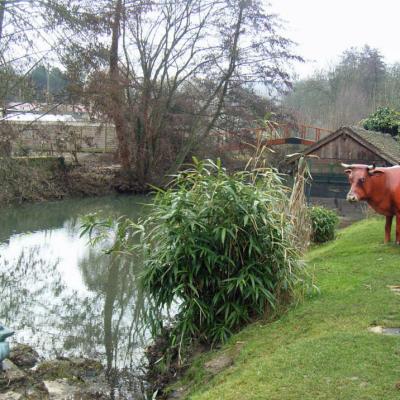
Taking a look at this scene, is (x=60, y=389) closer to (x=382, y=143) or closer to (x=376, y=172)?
(x=376, y=172)

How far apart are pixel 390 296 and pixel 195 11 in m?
22.8

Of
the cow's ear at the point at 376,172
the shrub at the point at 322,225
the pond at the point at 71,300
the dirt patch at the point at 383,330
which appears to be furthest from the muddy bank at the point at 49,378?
the shrub at the point at 322,225

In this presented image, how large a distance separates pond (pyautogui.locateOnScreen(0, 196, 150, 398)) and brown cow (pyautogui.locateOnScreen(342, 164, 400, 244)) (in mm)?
3008

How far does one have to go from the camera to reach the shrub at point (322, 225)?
11.9 m

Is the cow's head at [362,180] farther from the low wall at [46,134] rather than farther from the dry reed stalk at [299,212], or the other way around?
the low wall at [46,134]

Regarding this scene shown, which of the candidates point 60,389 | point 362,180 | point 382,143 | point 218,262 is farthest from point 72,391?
point 382,143

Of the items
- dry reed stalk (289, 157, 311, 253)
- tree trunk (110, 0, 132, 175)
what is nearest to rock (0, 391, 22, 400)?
dry reed stalk (289, 157, 311, 253)

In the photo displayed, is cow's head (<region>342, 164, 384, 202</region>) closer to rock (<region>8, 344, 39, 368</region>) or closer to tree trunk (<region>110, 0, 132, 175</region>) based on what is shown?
rock (<region>8, 344, 39, 368</region>)

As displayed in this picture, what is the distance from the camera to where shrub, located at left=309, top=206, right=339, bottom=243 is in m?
11.9

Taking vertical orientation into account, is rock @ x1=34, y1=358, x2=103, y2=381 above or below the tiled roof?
below

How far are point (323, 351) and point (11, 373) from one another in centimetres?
355

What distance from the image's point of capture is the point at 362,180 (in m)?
7.86

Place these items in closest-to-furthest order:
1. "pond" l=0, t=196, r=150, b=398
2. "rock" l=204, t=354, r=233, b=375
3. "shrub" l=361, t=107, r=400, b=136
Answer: "rock" l=204, t=354, r=233, b=375 < "pond" l=0, t=196, r=150, b=398 < "shrub" l=361, t=107, r=400, b=136

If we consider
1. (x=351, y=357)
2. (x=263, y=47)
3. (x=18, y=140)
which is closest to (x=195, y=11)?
(x=263, y=47)
